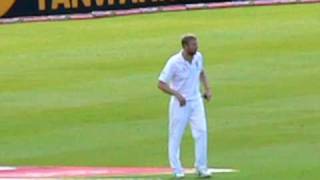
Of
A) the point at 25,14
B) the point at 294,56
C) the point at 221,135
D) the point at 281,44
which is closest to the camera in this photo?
the point at 221,135

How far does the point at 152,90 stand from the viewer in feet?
90.4

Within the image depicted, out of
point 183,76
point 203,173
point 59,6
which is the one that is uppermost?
point 183,76

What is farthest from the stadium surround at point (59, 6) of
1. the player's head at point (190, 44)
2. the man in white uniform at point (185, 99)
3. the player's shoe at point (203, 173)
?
the player's head at point (190, 44)

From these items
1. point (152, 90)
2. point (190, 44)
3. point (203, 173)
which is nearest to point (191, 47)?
point (190, 44)

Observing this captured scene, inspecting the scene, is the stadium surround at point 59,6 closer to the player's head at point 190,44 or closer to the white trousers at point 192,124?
the white trousers at point 192,124

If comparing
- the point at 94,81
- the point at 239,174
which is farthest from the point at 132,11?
the point at 239,174

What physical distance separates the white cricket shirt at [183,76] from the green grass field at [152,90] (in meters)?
1.28

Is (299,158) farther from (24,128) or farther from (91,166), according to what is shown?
(24,128)

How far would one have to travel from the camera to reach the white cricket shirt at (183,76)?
1725 cm

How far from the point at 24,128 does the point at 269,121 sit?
434 centimetres

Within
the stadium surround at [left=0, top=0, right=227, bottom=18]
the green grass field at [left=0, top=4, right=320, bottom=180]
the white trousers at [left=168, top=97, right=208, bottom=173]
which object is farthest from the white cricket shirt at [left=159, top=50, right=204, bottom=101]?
the stadium surround at [left=0, top=0, right=227, bottom=18]

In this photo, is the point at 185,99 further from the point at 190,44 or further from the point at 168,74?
the point at 190,44

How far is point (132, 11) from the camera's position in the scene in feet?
137

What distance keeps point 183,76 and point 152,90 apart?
1029cm
